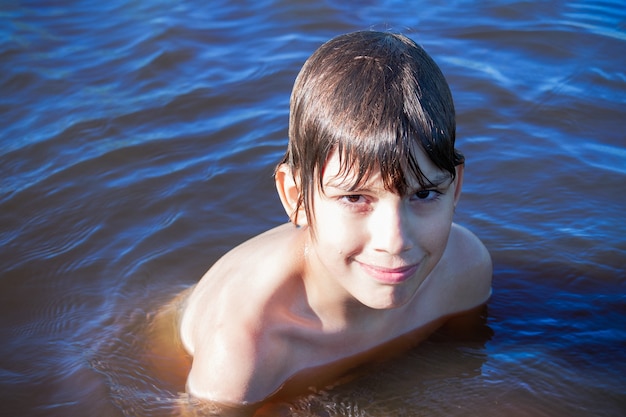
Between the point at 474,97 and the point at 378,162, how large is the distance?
3.18 m

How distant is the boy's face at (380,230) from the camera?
2746 millimetres

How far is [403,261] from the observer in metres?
2.82

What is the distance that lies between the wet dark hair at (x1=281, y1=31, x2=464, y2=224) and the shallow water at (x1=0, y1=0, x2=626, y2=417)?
107 cm

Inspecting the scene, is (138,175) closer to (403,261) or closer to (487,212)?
(487,212)

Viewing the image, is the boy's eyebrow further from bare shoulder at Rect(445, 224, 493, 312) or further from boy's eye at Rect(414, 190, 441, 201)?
bare shoulder at Rect(445, 224, 493, 312)

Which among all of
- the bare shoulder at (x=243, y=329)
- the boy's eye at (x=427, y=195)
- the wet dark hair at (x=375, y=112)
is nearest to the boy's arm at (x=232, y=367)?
the bare shoulder at (x=243, y=329)

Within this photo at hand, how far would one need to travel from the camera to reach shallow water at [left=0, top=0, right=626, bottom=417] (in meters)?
3.49

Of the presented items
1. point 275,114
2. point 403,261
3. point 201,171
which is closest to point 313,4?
point 275,114

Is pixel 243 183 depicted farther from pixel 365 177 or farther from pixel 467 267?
pixel 365 177

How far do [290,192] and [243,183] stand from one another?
191cm

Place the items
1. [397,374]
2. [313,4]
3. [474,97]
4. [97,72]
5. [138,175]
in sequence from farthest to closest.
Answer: [313,4]
[97,72]
[474,97]
[138,175]
[397,374]

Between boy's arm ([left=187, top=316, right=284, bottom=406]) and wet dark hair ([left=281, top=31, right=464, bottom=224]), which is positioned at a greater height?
wet dark hair ([left=281, top=31, right=464, bottom=224])

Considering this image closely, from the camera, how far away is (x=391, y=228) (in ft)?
8.96

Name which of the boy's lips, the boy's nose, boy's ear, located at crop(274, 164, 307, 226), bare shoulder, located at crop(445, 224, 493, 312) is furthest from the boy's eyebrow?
bare shoulder, located at crop(445, 224, 493, 312)
